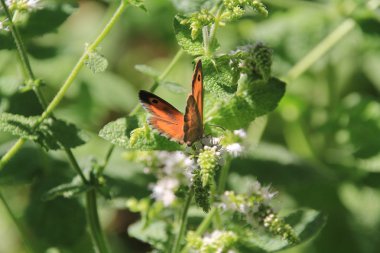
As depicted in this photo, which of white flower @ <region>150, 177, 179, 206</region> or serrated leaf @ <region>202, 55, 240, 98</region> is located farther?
white flower @ <region>150, 177, 179, 206</region>

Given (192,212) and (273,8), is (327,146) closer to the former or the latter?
(273,8)

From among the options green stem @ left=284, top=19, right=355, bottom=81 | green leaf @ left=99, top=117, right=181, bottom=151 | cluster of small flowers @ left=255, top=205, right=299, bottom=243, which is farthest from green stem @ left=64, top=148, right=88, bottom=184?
green stem @ left=284, top=19, right=355, bottom=81

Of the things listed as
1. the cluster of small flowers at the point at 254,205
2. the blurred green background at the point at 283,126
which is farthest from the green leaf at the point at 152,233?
the cluster of small flowers at the point at 254,205

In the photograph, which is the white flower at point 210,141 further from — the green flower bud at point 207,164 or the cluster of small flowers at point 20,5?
the cluster of small flowers at point 20,5

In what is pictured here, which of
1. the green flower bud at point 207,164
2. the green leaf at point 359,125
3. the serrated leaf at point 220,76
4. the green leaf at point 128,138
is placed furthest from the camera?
the green leaf at point 359,125

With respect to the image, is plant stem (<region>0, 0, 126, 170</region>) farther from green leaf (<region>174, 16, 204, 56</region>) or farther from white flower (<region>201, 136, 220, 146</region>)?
white flower (<region>201, 136, 220, 146</region>)

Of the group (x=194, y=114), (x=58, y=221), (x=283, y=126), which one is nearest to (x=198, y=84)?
(x=194, y=114)
